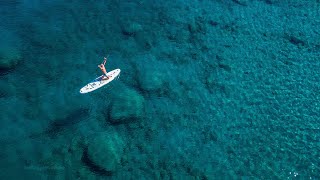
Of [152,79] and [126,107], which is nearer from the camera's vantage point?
[126,107]

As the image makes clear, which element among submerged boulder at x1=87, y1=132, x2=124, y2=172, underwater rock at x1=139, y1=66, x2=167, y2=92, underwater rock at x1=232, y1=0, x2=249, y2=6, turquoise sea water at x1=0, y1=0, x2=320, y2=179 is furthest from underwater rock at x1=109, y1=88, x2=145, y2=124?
underwater rock at x1=232, y1=0, x2=249, y2=6

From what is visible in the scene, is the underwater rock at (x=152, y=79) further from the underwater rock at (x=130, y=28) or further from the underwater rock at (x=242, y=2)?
the underwater rock at (x=242, y=2)

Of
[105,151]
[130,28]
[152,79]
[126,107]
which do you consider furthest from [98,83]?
[130,28]

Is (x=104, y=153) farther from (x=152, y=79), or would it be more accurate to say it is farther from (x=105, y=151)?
(x=152, y=79)

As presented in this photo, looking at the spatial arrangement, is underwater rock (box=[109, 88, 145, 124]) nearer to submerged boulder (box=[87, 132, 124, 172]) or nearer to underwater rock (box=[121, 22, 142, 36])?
submerged boulder (box=[87, 132, 124, 172])

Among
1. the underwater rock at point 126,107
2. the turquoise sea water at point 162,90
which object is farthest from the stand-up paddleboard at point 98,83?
the underwater rock at point 126,107
